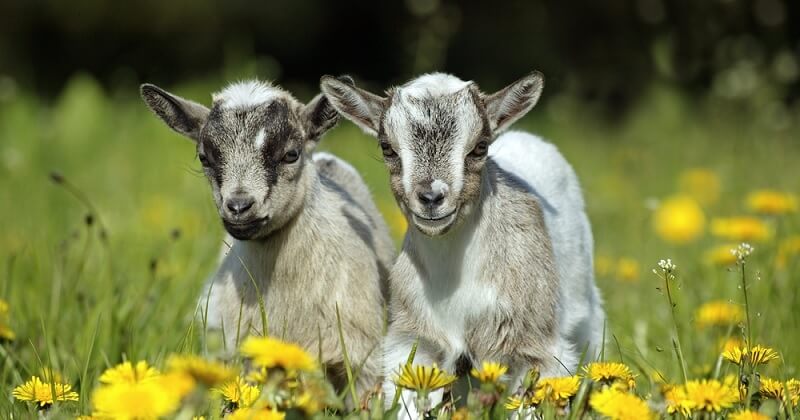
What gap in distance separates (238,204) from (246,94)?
0.62m

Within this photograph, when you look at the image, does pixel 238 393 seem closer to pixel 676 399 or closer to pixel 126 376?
pixel 126 376

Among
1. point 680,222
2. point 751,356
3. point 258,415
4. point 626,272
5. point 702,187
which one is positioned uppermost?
Answer: point 702,187

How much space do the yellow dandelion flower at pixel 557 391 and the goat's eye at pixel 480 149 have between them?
1.02 m

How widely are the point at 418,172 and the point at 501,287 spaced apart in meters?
0.57

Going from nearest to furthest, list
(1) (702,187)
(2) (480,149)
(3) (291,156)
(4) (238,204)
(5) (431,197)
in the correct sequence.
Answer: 1. (5) (431,197)
2. (2) (480,149)
3. (4) (238,204)
4. (3) (291,156)
5. (1) (702,187)

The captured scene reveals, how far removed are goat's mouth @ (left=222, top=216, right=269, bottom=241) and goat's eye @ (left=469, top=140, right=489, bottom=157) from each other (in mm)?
872

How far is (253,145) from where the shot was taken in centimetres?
428

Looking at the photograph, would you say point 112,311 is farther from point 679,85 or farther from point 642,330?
point 679,85

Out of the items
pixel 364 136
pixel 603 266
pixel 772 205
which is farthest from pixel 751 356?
pixel 364 136

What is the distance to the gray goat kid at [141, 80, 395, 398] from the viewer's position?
14.0 feet

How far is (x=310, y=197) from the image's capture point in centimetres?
457

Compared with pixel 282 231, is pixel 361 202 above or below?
above

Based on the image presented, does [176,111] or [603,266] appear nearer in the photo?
[176,111]

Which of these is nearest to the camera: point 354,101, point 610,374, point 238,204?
point 610,374
